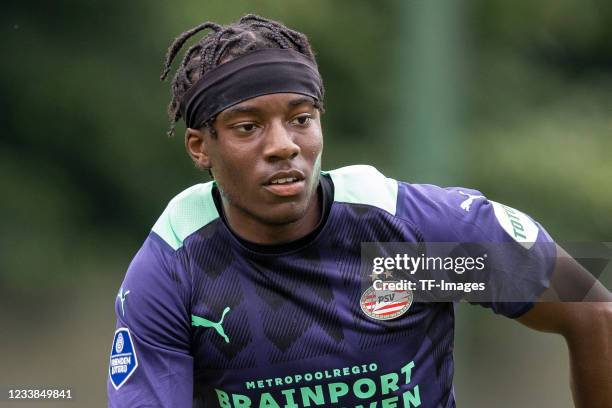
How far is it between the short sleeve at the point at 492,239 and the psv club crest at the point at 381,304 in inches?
6.7

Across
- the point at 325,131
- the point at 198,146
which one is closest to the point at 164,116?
the point at 325,131

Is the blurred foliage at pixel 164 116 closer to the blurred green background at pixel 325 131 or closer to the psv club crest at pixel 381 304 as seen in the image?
the blurred green background at pixel 325 131

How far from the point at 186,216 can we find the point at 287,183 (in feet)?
1.07

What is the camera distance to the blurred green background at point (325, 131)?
194 inches

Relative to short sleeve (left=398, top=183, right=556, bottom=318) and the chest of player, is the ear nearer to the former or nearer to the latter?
the chest of player

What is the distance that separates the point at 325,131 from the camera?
217 inches

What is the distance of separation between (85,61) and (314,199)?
324 centimetres

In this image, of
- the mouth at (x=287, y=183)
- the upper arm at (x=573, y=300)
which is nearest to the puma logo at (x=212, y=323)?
the mouth at (x=287, y=183)

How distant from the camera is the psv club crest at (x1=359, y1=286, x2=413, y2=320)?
2.80 metres

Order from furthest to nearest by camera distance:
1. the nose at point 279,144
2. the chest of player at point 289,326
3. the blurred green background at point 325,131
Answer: the blurred green background at point 325,131, the chest of player at point 289,326, the nose at point 279,144

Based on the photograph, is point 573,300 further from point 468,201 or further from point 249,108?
point 249,108

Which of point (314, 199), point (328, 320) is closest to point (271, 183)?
point (314, 199)

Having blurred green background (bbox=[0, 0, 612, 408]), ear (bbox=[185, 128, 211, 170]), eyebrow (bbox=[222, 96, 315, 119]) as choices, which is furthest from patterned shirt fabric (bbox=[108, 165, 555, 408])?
blurred green background (bbox=[0, 0, 612, 408])

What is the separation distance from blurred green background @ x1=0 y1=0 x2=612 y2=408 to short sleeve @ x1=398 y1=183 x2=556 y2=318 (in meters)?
1.35
